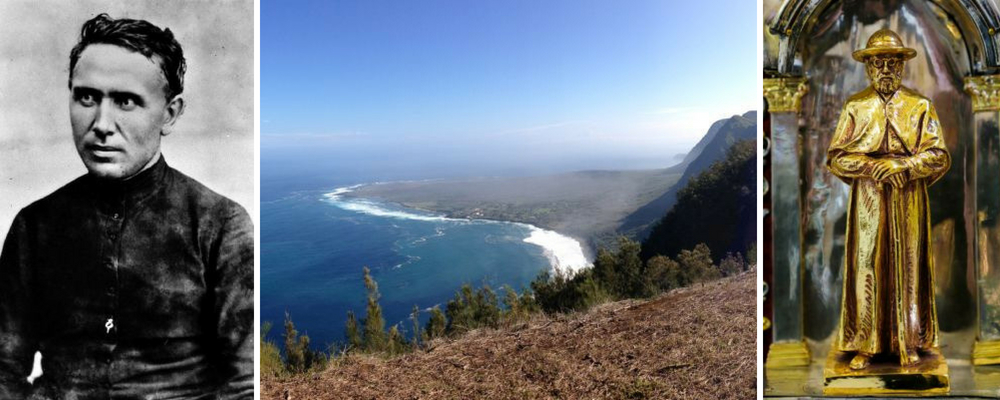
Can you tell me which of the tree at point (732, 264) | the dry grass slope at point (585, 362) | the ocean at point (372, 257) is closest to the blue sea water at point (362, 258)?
the ocean at point (372, 257)

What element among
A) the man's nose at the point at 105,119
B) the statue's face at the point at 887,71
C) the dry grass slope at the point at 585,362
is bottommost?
the dry grass slope at the point at 585,362

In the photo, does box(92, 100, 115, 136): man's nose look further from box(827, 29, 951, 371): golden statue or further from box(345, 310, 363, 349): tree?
box(827, 29, 951, 371): golden statue

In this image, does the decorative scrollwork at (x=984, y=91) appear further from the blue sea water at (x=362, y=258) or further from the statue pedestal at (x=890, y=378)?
the blue sea water at (x=362, y=258)

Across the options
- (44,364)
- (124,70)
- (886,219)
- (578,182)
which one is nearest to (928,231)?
(886,219)

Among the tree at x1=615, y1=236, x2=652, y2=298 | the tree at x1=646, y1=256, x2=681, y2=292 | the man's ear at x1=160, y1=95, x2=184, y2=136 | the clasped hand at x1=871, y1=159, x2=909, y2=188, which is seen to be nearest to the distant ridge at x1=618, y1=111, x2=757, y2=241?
the tree at x1=615, y1=236, x2=652, y2=298

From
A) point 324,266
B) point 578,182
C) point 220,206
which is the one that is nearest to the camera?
point 220,206

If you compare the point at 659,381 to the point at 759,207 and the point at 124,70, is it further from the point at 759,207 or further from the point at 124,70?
the point at 124,70
